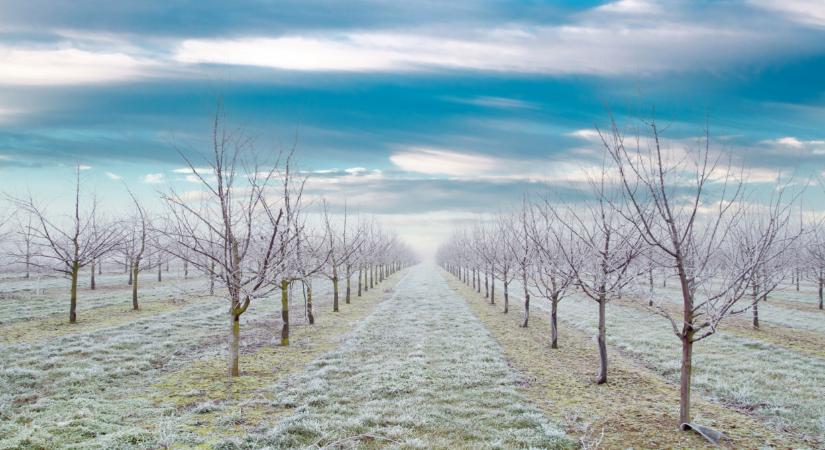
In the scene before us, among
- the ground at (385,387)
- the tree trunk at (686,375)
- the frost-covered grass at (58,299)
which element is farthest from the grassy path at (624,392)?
the frost-covered grass at (58,299)

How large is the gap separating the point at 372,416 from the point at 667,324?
1983 centimetres

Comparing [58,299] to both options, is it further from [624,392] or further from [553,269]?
[624,392]

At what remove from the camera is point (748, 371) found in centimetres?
1362

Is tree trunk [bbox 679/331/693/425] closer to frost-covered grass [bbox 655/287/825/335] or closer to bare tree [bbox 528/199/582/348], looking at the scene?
bare tree [bbox 528/199/582/348]

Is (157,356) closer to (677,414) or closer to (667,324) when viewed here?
(677,414)

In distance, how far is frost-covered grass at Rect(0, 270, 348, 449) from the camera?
27.0 feet

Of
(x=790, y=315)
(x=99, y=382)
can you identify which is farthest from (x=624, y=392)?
(x=790, y=315)

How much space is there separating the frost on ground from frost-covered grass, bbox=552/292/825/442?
16.5 ft

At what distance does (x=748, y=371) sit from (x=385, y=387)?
1082cm

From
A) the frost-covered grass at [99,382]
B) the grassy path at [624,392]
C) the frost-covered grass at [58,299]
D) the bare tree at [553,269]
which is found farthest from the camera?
the frost-covered grass at [58,299]

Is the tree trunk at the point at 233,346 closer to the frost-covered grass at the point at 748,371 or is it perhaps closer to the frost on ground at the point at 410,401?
the frost on ground at the point at 410,401

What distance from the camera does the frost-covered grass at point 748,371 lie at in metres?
10.1

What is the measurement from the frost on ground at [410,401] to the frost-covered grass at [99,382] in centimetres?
240

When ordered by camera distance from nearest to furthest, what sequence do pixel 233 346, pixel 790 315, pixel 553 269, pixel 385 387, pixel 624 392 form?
pixel 385 387 → pixel 624 392 → pixel 233 346 → pixel 553 269 → pixel 790 315
